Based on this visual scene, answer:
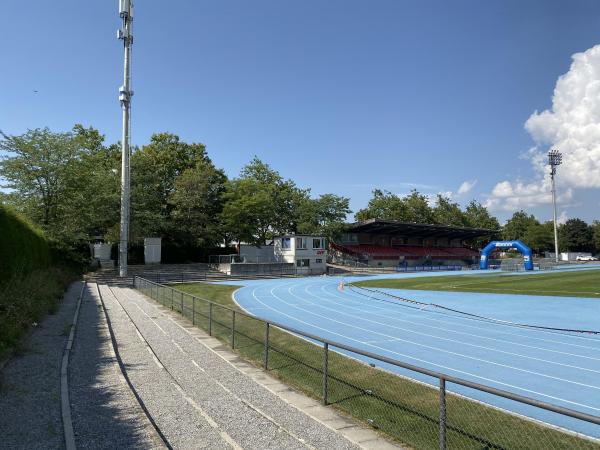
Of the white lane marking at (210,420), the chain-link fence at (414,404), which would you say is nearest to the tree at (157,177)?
the chain-link fence at (414,404)

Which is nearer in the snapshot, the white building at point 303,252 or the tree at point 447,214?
the white building at point 303,252

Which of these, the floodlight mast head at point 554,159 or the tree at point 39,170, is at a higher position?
the floodlight mast head at point 554,159

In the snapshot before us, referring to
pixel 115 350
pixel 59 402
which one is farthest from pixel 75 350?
pixel 59 402

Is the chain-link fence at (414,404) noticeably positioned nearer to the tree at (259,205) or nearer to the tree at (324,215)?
the tree at (259,205)

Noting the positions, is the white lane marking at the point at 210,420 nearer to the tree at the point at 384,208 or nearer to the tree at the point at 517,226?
the tree at the point at 384,208

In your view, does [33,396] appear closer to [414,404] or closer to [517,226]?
[414,404]

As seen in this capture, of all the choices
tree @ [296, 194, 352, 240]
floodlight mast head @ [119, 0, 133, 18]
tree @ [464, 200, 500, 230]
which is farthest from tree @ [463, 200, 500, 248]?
floodlight mast head @ [119, 0, 133, 18]

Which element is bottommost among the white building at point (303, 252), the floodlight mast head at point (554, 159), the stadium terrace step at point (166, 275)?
the stadium terrace step at point (166, 275)

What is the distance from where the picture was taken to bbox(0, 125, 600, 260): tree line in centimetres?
3591

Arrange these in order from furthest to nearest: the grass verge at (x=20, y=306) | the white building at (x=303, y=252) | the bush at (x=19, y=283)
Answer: the white building at (x=303, y=252), the bush at (x=19, y=283), the grass verge at (x=20, y=306)

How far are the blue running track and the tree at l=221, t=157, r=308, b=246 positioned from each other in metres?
28.4

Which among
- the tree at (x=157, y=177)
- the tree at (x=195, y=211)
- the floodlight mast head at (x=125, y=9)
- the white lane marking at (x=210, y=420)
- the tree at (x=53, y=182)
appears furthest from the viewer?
the tree at (x=195, y=211)

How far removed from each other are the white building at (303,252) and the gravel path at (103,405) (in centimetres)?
4367

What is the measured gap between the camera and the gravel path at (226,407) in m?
6.30
